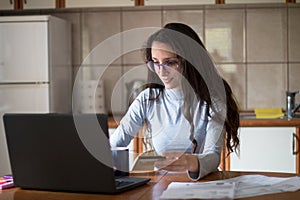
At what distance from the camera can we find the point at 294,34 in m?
3.71

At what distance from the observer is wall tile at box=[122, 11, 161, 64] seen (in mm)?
3842

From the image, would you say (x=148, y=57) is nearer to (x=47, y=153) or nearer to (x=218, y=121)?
(x=218, y=121)

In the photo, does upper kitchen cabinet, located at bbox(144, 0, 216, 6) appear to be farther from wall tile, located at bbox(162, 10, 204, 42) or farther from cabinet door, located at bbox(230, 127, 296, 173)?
cabinet door, located at bbox(230, 127, 296, 173)

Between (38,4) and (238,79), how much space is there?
4.89ft

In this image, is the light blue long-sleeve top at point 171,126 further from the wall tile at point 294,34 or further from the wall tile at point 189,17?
the wall tile at point 294,34

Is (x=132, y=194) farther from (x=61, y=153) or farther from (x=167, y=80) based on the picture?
(x=167, y=80)

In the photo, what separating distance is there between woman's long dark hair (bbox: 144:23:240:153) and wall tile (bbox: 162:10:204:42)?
68.4 inches

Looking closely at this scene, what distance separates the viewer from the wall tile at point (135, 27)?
3.84 metres

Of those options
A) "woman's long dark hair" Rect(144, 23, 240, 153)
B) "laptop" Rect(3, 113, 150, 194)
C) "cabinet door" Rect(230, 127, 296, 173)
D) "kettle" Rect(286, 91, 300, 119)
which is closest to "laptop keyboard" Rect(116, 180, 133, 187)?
"laptop" Rect(3, 113, 150, 194)

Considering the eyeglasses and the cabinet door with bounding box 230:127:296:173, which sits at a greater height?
the eyeglasses

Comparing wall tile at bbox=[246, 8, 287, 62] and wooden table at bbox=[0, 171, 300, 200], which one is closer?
wooden table at bbox=[0, 171, 300, 200]

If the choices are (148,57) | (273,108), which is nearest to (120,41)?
(273,108)

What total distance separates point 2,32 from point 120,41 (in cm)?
85

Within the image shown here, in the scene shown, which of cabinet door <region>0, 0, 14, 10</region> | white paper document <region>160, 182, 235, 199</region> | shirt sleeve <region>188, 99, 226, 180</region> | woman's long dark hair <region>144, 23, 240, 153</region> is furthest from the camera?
cabinet door <region>0, 0, 14, 10</region>
